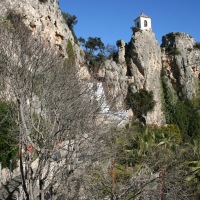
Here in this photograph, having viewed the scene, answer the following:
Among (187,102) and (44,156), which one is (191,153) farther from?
(187,102)

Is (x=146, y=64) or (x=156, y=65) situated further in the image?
(x=156, y=65)

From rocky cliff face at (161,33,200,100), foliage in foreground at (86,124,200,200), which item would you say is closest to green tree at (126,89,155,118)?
foliage in foreground at (86,124,200,200)

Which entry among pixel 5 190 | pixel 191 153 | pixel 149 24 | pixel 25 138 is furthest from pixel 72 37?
pixel 25 138

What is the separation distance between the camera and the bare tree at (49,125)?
5922mm

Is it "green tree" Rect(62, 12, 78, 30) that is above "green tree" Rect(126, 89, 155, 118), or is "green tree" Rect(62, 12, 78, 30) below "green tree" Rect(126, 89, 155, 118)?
above

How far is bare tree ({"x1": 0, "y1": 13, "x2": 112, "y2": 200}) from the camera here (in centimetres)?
592

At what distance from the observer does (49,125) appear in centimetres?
762

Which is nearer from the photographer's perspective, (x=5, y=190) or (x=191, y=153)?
(x=5, y=190)

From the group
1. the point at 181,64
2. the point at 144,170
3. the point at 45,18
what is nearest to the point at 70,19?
the point at 45,18

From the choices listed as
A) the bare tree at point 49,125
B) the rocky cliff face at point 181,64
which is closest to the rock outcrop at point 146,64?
the rocky cliff face at point 181,64

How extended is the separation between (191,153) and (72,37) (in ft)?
72.3

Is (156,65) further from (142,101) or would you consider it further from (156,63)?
(142,101)

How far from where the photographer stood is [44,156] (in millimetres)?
5742

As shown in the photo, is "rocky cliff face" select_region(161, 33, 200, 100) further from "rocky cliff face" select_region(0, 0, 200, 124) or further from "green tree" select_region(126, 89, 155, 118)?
"green tree" select_region(126, 89, 155, 118)
